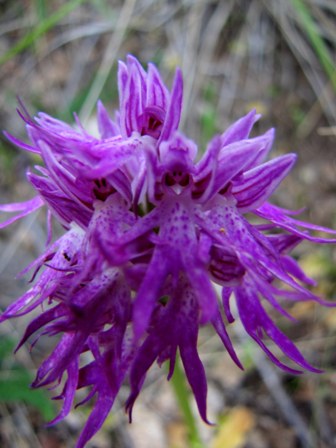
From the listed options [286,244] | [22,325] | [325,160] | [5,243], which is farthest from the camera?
[325,160]

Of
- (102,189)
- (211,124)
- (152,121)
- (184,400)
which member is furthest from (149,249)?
(211,124)

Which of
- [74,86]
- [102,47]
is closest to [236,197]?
[74,86]

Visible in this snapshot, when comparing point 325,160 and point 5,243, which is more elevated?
point 5,243

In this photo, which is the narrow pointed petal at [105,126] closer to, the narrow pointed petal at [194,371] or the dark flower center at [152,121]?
the dark flower center at [152,121]

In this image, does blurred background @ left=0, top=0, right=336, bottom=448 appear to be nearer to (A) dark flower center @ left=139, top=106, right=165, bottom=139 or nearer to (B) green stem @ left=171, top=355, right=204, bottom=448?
(B) green stem @ left=171, top=355, right=204, bottom=448

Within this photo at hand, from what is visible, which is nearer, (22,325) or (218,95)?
(22,325)

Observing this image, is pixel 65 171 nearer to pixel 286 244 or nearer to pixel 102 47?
pixel 286 244

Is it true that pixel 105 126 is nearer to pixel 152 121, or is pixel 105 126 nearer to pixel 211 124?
pixel 152 121
